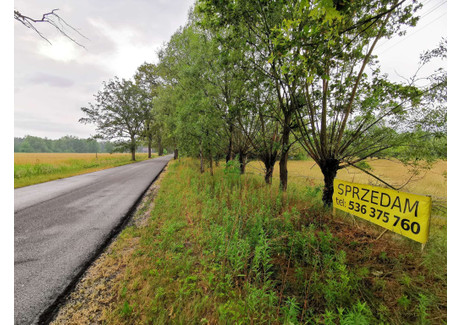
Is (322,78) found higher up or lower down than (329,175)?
higher up

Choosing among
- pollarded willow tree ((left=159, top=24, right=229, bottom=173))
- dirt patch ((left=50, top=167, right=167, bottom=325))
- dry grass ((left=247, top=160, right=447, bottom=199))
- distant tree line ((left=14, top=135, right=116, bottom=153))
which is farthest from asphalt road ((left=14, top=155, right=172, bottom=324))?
distant tree line ((left=14, top=135, right=116, bottom=153))

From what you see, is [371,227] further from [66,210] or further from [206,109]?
[66,210]

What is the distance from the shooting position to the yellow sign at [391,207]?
2.71m

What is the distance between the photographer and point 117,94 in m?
28.8

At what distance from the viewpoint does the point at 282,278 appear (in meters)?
2.83

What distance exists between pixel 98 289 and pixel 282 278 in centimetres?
291

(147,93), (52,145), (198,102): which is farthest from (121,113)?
(52,145)

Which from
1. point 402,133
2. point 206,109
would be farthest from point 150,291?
point 206,109

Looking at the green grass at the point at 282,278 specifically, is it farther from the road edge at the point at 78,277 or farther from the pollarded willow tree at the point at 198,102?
the pollarded willow tree at the point at 198,102

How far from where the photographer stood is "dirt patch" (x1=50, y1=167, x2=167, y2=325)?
2.18 m

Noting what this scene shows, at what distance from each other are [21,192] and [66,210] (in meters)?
4.77

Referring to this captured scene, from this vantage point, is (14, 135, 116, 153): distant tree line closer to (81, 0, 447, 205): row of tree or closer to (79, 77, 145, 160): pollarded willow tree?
(79, 77, 145, 160): pollarded willow tree

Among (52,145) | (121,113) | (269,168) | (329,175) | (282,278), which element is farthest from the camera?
(52,145)

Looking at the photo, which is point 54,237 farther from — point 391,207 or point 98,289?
point 391,207
